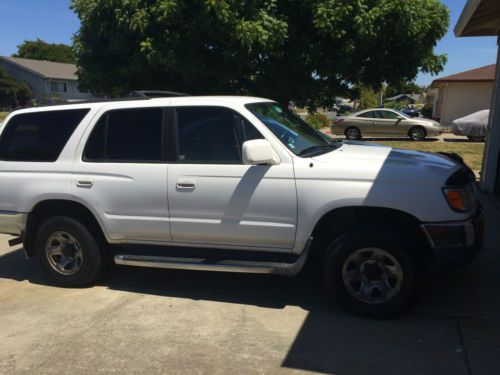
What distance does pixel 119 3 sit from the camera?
336 inches

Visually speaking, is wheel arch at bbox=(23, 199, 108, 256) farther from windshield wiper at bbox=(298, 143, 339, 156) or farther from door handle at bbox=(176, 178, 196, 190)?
windshield wiper at bbox=(298, 143, 339, 156)

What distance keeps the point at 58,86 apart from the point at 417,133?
4441cm

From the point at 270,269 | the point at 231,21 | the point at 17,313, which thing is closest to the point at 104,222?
the point at 17,313

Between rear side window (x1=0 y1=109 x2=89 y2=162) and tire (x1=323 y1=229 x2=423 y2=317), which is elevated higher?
rear side window (x1=0 y1=109 x2=89 y2=162)

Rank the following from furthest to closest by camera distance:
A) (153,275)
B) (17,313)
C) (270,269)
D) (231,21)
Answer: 1. (231,21)
2. (153,275)
3. (17,313)
4. (270,269)

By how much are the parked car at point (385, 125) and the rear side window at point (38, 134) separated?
16592 mm

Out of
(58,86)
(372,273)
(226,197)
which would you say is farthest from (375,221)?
(58,86)

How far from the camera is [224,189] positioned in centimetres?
433

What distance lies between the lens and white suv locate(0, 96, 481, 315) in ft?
13.0

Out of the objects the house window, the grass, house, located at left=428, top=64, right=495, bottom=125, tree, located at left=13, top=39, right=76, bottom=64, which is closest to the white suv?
the grass

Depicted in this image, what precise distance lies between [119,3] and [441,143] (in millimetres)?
13848

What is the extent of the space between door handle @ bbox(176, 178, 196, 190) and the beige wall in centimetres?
2642

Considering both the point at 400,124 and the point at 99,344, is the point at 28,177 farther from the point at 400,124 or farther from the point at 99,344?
the point at 400,124

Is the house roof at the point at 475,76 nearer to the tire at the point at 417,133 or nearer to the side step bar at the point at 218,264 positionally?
the tire at the point at 417,133
